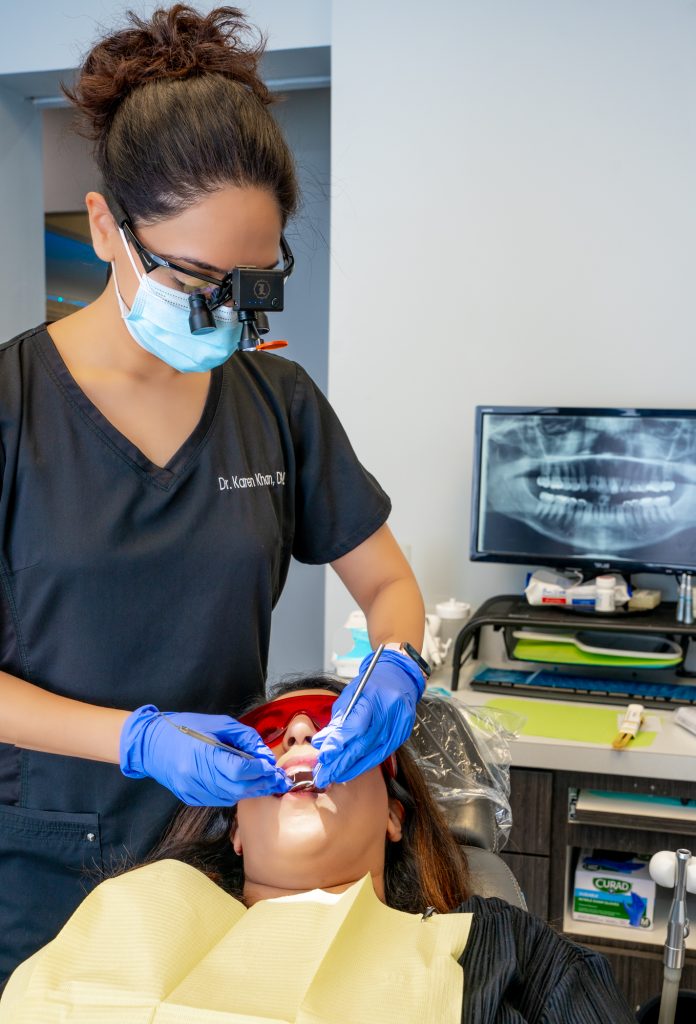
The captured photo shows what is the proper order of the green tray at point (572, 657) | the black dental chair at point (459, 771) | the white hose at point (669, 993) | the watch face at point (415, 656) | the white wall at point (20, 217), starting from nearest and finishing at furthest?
the white hose at point (669, 993) → the watch face at point (415, 656) → the black dental chair at point (459, 771) → the green tray at point (572, 657) → the white wall at point (20, 217)

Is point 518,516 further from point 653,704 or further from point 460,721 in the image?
point 460,721

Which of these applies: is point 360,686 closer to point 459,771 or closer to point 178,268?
point 459,771

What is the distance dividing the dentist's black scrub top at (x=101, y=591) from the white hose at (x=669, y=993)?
615 millimetres

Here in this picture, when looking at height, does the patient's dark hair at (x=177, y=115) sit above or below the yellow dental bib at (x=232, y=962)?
above

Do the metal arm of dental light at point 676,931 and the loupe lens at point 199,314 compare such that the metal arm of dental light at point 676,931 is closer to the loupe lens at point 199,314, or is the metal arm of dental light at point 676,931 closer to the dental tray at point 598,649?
the loupe lens at point 199,314

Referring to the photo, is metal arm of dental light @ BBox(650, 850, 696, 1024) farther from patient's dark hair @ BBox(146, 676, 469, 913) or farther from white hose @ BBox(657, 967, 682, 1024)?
patient's dark hair @ BBox(146, 676, 469, 913)

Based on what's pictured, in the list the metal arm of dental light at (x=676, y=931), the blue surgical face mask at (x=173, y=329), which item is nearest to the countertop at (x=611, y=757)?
the metal arm of dental light at (x=676, y=931)

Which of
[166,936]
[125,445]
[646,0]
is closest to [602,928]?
[166,936]

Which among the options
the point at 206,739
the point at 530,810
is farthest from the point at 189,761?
the point at 530,810

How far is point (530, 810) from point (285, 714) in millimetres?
799

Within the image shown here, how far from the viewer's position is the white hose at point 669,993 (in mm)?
1145

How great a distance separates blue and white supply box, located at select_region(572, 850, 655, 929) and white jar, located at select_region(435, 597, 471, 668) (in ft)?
1.85

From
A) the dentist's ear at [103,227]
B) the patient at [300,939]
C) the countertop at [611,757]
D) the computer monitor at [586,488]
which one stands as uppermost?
the dentist's ear at [103,227]

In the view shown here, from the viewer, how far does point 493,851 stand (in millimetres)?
1440
